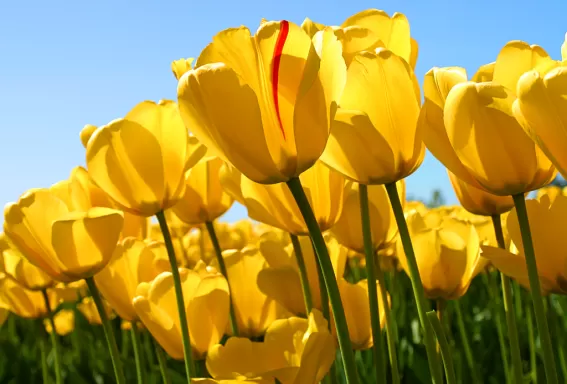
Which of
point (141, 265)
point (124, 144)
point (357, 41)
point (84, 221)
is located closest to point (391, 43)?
point (357, 41)

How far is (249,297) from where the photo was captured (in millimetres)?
1484

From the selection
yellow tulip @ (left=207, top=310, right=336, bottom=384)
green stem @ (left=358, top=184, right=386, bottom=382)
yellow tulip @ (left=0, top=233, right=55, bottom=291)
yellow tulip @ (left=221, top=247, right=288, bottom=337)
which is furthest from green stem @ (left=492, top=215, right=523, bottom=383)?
yellow tulip @ (left=0, top=233, right=55, bottom=291)

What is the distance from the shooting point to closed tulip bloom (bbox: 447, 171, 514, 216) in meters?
1.18

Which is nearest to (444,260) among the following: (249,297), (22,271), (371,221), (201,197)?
(371,221)

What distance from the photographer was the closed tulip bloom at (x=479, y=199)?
1179 millimetres

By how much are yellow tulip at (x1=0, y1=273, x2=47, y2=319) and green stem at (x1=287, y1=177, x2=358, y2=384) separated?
1952 mm

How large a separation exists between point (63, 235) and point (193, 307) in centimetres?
27

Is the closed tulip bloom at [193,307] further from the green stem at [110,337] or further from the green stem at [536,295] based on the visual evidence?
the green stem at [536,295]

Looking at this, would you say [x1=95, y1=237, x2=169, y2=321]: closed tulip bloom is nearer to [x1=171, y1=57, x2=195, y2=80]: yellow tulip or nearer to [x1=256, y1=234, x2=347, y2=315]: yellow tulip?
[x1=256, y1=234, x2=347, y2=315]: yellow tulip

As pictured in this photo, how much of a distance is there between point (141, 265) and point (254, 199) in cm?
44

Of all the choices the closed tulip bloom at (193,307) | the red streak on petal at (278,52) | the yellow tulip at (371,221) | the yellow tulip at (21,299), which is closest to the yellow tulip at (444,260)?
the yellow tulip at (371,221)

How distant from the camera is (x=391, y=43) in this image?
1027 mm

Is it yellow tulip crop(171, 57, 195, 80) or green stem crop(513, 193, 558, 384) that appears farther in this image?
yellow tulip crop(171, 57, 195, 80)

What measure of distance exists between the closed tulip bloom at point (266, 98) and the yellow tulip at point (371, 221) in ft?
1.66
